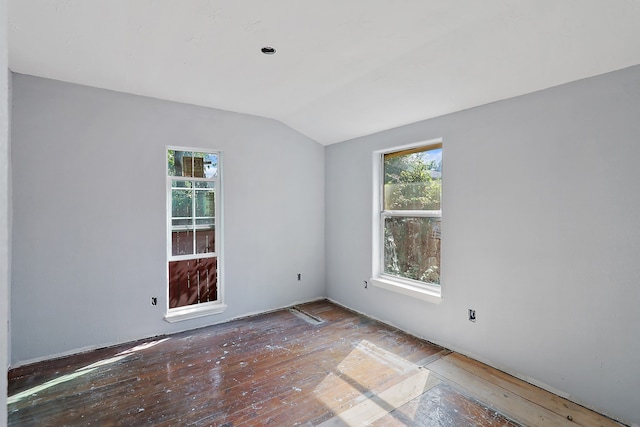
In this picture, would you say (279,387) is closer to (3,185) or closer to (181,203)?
(181,203)

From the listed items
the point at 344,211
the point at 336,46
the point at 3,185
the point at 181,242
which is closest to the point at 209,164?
the point at 181,242

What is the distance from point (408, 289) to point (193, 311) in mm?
2440

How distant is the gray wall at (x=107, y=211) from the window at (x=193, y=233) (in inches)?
5.6

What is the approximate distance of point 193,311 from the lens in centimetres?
364

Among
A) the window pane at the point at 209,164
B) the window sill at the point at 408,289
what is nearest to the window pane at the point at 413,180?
the window sill at the point at 408,289

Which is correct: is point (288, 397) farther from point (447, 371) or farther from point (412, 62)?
point (412, 62)

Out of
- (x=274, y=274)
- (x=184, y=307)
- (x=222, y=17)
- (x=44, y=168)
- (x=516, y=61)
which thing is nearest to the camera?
(x=222, y=17)

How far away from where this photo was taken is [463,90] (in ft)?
8.78

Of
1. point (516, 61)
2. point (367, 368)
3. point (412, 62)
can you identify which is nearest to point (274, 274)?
point (367, 368)

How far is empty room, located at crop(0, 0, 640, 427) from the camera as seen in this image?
2070 millimetres

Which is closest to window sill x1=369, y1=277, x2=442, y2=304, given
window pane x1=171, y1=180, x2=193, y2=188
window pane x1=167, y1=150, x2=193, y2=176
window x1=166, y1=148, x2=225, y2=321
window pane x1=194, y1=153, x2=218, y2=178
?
window x1=166, y1=148, x2=225, y2=321

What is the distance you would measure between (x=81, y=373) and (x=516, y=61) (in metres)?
4.18

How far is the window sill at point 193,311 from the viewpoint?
139 inches

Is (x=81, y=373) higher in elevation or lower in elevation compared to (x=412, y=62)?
lower
